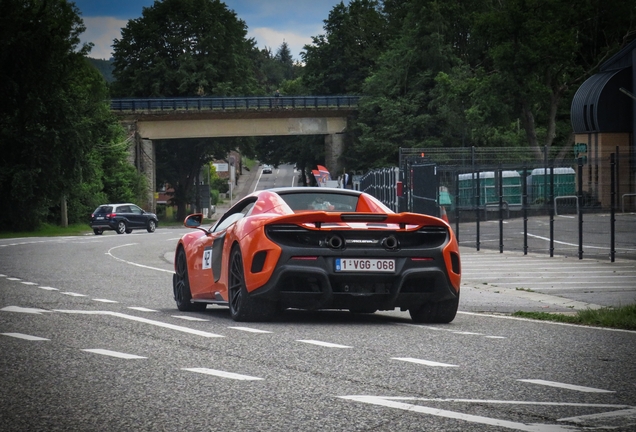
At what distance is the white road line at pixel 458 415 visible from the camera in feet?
19.7

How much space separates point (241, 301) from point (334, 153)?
74.8 metres

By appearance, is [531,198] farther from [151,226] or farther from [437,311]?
[151,226]

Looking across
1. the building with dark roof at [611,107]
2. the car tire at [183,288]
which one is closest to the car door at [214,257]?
the car tire at [183,288]

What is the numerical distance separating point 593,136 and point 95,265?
35.6 meters

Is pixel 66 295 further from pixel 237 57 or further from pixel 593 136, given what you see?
pixel 237 57

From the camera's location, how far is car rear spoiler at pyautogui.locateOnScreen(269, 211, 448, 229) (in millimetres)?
11242

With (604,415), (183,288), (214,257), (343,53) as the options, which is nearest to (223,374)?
(604,415)

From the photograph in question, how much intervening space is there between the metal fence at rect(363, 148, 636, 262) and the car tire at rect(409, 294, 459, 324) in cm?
1164

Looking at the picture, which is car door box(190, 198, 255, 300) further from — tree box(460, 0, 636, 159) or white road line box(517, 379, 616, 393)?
tree box(460, 0, 636, 159)

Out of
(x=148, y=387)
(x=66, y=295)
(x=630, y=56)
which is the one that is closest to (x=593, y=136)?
(x=630, y=56)

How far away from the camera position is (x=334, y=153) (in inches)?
3391

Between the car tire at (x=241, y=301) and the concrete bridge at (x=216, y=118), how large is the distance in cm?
6790

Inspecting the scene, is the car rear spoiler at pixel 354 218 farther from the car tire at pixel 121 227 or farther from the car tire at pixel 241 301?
the car tire at pixel 121 227

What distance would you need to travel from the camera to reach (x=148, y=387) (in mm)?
7371
